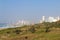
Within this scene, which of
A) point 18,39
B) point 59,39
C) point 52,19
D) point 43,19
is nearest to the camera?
point 59,39

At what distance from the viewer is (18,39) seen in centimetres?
6969

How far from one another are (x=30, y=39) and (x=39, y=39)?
329 cm

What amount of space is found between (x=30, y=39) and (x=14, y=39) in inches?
212

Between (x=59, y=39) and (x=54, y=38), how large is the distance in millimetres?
2245

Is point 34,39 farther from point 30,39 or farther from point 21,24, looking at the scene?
point 21,24

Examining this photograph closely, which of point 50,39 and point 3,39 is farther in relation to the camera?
point 3,39

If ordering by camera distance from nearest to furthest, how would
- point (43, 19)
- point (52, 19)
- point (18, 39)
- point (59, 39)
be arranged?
point (59, 39), point (18, 39), point (43, 19), point (52, 19)

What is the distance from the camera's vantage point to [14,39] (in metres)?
70.0

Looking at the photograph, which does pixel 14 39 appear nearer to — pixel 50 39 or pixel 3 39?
pixel 3 39

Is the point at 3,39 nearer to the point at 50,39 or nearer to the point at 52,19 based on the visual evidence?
the point at 50,39

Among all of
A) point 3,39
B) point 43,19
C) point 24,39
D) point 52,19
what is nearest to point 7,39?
point 3,39

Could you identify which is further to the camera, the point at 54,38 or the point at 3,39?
the point at 3,39

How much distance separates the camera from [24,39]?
67.5 meters

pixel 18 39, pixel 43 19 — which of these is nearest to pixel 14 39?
pixel 18 39
